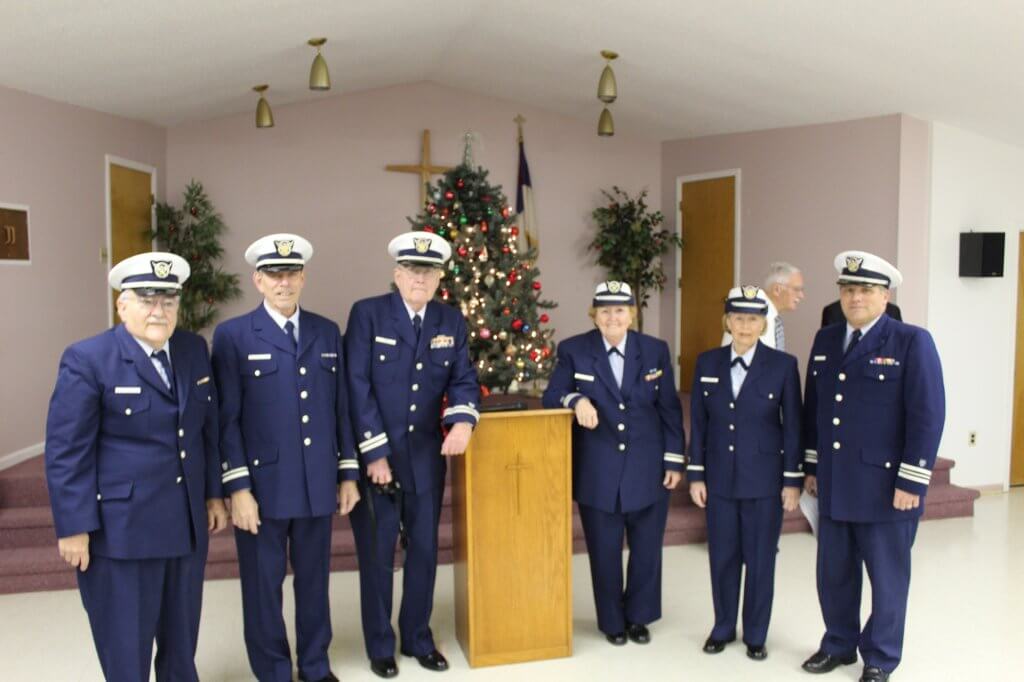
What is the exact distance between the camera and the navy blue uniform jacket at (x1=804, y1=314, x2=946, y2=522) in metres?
3.32

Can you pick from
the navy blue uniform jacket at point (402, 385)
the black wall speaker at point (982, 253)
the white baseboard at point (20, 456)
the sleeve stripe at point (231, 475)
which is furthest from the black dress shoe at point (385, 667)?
the black wall speaker at point (982, 253)

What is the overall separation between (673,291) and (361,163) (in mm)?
3210

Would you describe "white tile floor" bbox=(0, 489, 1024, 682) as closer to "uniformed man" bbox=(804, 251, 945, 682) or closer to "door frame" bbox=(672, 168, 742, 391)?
"uniformed man" bbox=(804, 251, 945, 682)

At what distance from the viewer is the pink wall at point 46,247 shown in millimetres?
5547

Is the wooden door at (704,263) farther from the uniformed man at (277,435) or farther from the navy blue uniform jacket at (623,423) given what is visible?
the uniformed man at (277,435)

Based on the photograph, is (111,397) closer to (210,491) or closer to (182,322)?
(210,491)

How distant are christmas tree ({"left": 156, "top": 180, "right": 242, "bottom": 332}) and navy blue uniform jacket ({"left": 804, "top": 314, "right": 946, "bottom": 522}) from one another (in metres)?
5.63

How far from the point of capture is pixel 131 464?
2.79 m

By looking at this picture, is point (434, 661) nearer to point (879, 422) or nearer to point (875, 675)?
point (875, 675)

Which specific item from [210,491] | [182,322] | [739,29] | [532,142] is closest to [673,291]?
[532,142]

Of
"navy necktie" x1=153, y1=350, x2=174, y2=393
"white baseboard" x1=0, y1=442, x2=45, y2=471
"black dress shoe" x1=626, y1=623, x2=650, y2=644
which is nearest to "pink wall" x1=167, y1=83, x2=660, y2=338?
"white baseboard" x1=0, y1=442, x2=45, y2=471

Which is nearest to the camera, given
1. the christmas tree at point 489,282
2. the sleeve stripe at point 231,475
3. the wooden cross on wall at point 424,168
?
the sleeve stripe at point 231,475

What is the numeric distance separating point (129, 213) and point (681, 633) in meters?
5.34

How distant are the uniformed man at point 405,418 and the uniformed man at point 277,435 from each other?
0.38 feet
